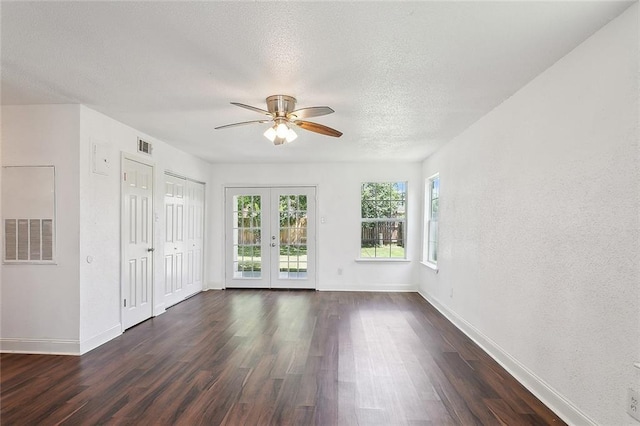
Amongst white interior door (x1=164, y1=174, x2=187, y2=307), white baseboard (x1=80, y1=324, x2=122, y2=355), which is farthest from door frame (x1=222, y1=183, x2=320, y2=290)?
white baseboard (x1=80, y1=324, x2=122, y2=355)

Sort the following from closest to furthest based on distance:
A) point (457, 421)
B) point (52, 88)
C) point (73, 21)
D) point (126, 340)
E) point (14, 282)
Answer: point (73, 21) < point (457, 421) < point (52, 88) < point (14, 282) < point (126, 340)

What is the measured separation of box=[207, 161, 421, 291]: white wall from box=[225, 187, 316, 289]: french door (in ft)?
0.57

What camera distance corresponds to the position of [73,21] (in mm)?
1990

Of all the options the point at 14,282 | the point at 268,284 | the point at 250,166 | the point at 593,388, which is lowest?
the point at 268,284

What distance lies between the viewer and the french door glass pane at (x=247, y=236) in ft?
22.2

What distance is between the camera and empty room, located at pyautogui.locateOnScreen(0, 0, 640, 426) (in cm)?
194

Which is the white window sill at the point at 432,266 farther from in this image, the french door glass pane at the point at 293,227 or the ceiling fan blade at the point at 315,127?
the ceiling fan blade at the point at 315,127

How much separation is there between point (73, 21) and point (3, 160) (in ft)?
8.14

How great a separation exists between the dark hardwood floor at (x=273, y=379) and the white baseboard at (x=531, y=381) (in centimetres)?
6

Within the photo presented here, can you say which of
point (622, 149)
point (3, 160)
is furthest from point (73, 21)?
point (622, 149)

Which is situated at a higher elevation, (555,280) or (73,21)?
(73,21)

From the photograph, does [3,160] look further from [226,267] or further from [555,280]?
[555,280]

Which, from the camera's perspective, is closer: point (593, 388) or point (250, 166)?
point (593, 388)

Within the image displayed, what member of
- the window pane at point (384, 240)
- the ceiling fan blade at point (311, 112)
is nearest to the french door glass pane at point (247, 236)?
the window pane at point (384, 240)
